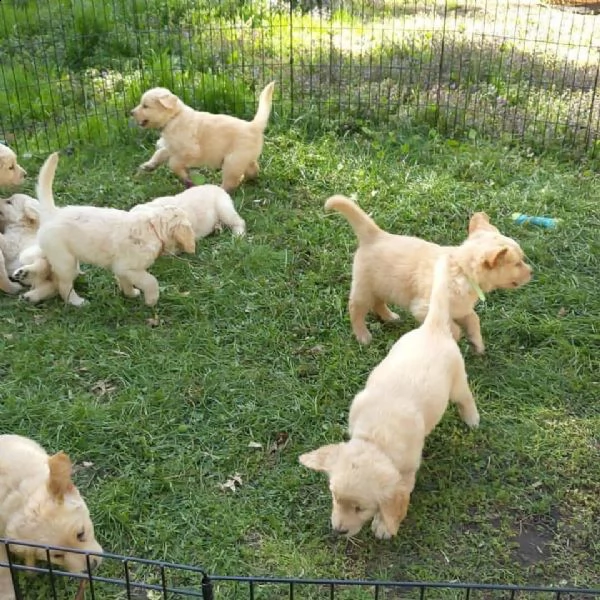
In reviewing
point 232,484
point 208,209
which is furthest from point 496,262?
point 208,209

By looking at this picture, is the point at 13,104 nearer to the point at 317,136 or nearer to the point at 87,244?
the point at 317,136

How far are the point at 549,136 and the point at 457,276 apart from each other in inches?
145

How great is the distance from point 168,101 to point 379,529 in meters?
4.56

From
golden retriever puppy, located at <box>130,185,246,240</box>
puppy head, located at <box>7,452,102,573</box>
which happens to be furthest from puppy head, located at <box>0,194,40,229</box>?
puppy head, located at <box>7,452,102,573</box>

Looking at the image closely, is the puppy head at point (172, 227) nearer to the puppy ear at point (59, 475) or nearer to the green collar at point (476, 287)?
the green collar at point (476, 287)

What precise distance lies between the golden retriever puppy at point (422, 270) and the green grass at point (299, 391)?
1.01 feet

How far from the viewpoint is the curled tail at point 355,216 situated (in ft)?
15.8

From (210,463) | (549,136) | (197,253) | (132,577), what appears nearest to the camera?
(132,577)

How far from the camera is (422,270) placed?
4719mm

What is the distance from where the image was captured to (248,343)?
5094mm

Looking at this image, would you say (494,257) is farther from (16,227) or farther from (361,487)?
(16,227)

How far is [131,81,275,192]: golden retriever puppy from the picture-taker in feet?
22.3

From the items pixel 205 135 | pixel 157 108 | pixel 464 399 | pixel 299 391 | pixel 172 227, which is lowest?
pixel 299 391

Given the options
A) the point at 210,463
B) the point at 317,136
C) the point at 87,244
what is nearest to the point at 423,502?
the point at 210,463
